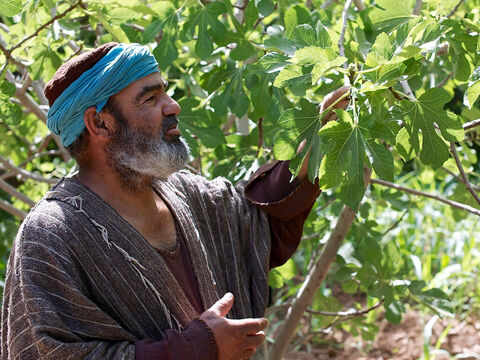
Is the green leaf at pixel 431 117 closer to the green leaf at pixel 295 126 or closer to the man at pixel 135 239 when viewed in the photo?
the green leaf at pixel 295 126

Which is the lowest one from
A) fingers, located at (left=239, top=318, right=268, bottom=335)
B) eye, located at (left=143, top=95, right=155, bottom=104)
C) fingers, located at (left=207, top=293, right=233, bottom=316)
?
fingers, located at (left=239, top=318, right=268, bottom=335)

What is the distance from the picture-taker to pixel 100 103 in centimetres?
Result: 204

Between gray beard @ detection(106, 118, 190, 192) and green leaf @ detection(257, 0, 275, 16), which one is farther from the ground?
green leaf @ detection(257, 0, 275, 16)

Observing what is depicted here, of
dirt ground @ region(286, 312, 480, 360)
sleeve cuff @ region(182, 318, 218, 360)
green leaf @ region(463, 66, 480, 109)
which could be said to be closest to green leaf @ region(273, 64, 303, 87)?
green leaf @ region(463, 66, 480, 109)

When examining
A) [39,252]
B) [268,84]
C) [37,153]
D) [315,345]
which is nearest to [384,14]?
[268,84]

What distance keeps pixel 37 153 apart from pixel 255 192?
1602 millimetres

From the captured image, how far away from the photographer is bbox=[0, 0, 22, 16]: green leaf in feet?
6.62

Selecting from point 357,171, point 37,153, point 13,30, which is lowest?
point 37,153

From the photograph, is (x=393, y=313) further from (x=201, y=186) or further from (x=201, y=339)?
(x=201, y=339)

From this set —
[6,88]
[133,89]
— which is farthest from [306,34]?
[6,88]

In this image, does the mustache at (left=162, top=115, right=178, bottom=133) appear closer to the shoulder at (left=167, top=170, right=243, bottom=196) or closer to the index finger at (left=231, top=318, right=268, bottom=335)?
the shoulder at (left=167, top=170, right=243, bottom=196)

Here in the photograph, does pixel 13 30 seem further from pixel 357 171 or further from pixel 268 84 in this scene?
pixel 357 171

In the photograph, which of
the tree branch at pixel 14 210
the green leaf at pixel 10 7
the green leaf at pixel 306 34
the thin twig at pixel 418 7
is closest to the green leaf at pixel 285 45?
the green leaf at pixel 306 34

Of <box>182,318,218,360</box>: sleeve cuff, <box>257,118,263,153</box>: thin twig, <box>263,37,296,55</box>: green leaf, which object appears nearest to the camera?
<box>182,318,218,360</box>: sleeve cuff
